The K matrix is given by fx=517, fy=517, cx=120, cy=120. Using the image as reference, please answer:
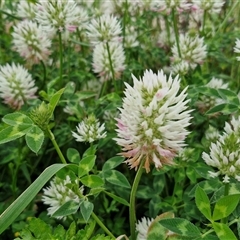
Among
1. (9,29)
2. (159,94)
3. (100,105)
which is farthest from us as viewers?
(9,29)

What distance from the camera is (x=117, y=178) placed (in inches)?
49.9

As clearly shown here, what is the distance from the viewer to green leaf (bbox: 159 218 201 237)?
1.02 meters

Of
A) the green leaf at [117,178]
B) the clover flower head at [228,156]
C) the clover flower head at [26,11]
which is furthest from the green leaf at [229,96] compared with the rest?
the clover flower head at [26,11]

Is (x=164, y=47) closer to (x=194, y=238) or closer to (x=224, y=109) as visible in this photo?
(x=224, y=109)

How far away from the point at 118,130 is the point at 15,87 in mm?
847

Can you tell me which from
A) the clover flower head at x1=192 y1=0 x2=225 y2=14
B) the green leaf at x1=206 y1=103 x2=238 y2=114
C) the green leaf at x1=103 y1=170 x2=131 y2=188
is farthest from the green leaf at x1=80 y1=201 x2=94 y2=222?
the clover flower head at x1=192 y1=0 x2=225 y2=14

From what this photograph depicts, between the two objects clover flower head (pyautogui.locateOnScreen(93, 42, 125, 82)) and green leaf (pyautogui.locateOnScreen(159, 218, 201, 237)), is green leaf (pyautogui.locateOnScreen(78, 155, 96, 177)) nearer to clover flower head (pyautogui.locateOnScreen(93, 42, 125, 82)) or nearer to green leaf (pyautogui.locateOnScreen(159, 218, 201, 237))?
green leaf (pyautogui.locateOnScreen(159, 218, 201, 237))

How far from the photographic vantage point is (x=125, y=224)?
63.3 inches

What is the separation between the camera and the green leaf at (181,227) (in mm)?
1016

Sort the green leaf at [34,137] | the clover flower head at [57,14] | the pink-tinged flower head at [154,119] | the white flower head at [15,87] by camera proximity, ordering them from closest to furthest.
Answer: the pink-tinged flower head at [154,119] → the green leaf at [34,137] → the clover flower head at [57,14] → the white flower head at [15,87]

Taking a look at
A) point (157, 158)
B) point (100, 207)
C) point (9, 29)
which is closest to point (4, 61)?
point (9, 29)

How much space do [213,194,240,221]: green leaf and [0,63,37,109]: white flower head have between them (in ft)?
3.13

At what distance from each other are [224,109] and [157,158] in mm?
374

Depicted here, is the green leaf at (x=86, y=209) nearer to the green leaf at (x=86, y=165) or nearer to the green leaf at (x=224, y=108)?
the green leaf at (x=86, y=165)
